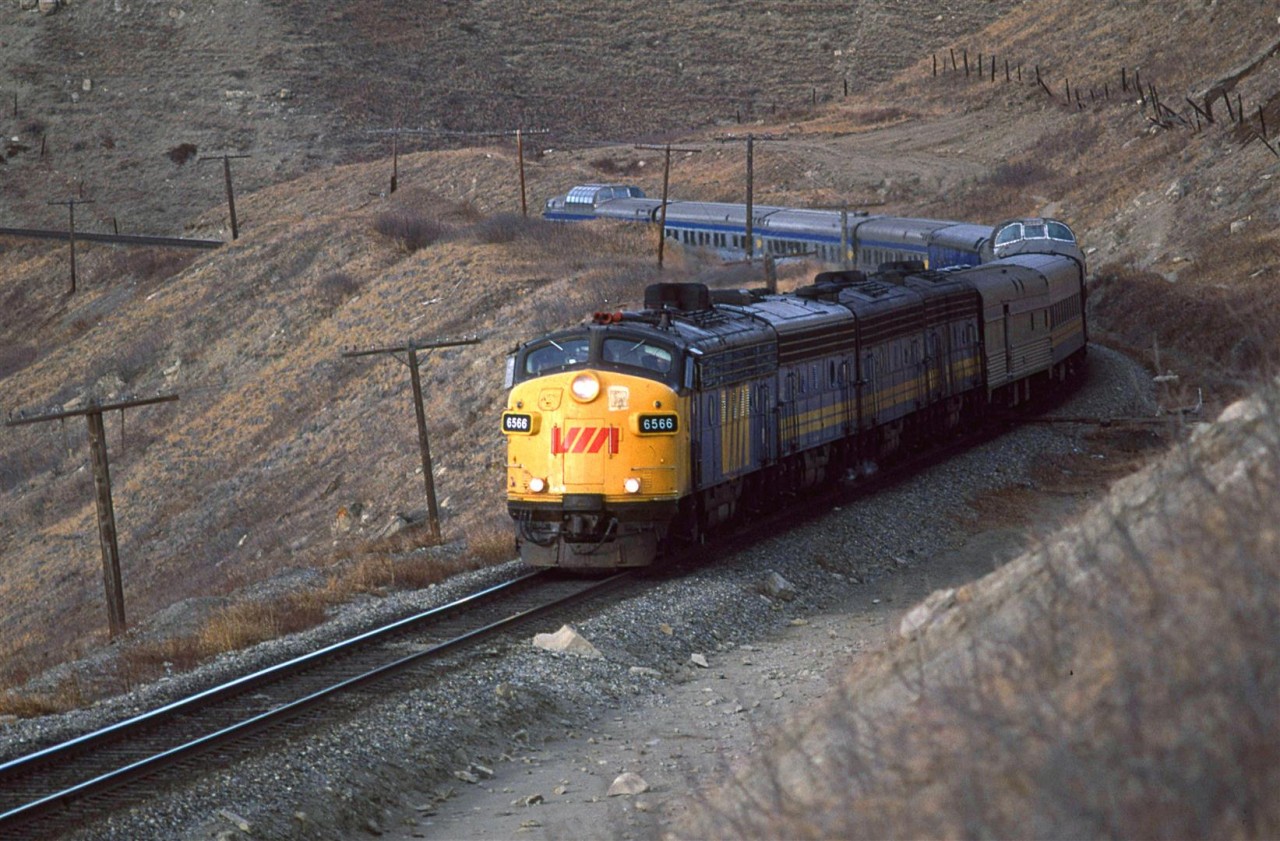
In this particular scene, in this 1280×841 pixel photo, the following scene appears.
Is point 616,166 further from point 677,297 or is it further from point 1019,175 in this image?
point 677,297

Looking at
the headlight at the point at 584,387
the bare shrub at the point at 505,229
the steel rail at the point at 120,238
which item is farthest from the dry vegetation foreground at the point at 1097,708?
the steel rail at the point at 120,238

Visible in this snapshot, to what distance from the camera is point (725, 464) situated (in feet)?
70.2

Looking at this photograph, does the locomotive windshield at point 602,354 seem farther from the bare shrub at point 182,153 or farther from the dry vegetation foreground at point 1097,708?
the bare shrub at point 182,153

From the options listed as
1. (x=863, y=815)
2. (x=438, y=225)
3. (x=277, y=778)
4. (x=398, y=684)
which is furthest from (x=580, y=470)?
(x=438, y=225)

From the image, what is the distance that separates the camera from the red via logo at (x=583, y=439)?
64.5 ft

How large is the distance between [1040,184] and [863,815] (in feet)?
230

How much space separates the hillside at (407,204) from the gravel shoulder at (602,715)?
533 cm

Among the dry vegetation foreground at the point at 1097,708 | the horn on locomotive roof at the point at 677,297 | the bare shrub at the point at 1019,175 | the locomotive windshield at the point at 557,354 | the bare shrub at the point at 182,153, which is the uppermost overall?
the dry vegetation foreground at the point at 1097,708

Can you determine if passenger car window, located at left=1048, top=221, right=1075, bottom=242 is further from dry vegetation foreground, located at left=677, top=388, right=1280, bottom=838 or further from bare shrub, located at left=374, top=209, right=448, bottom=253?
dry vegetation foreground, located at left=677, top=388, right=1280, bottom=838

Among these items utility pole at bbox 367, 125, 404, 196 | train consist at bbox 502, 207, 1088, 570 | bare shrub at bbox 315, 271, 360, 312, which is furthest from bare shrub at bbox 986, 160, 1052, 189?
train consist at bbox 502, 207, 1088, 570

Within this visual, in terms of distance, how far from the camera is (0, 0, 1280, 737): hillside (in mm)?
41719

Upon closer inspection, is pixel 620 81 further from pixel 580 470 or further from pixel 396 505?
pixel 580 470

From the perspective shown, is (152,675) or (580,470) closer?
(152,675)

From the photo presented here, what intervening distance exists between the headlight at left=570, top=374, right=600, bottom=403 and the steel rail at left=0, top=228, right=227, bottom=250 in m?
60.4
